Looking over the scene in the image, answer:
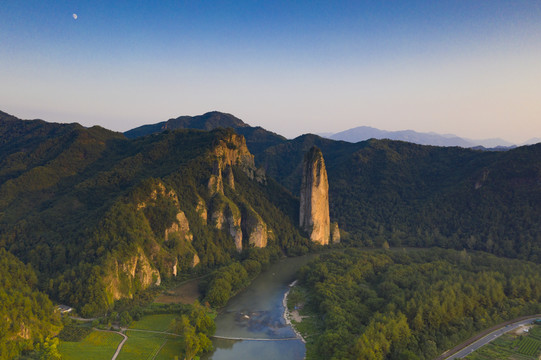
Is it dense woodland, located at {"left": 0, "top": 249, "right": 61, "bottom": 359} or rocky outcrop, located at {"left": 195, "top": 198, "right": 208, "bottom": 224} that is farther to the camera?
rocky outcrop, located at {"left": 195, "top": 198, "right": 208, "bottom": 224}

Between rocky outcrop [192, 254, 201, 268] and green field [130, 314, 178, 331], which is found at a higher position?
rocky outcrop [192, 254, 201, 268]

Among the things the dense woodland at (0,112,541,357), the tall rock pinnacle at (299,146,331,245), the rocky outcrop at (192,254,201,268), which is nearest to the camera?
the dense woodland at (0,112,541,357)

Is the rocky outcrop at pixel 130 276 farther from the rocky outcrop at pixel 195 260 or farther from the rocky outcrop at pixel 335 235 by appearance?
the rocky outcrop at pixel 335 235

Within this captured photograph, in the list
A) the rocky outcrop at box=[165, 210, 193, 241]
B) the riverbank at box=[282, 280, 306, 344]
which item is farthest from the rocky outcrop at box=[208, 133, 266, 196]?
the riverbank at box=[282, 280, 306, 344]

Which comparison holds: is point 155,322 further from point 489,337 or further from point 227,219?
point 489,337

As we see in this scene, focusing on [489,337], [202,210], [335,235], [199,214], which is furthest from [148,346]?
[335,235]

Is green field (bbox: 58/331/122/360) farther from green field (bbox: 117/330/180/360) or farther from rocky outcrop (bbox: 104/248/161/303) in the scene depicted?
rocky outcrop (bbox: 104/248/161/303)

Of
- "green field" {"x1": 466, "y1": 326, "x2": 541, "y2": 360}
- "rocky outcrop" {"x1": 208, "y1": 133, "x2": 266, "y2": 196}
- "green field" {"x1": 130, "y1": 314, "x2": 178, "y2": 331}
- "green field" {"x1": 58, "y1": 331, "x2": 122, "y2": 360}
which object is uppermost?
"rocky outcrop" {"x1": 208, "y1": 133, "x2": 266, "y2": 196}

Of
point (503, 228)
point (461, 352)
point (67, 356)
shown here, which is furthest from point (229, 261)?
point (503, 228)
